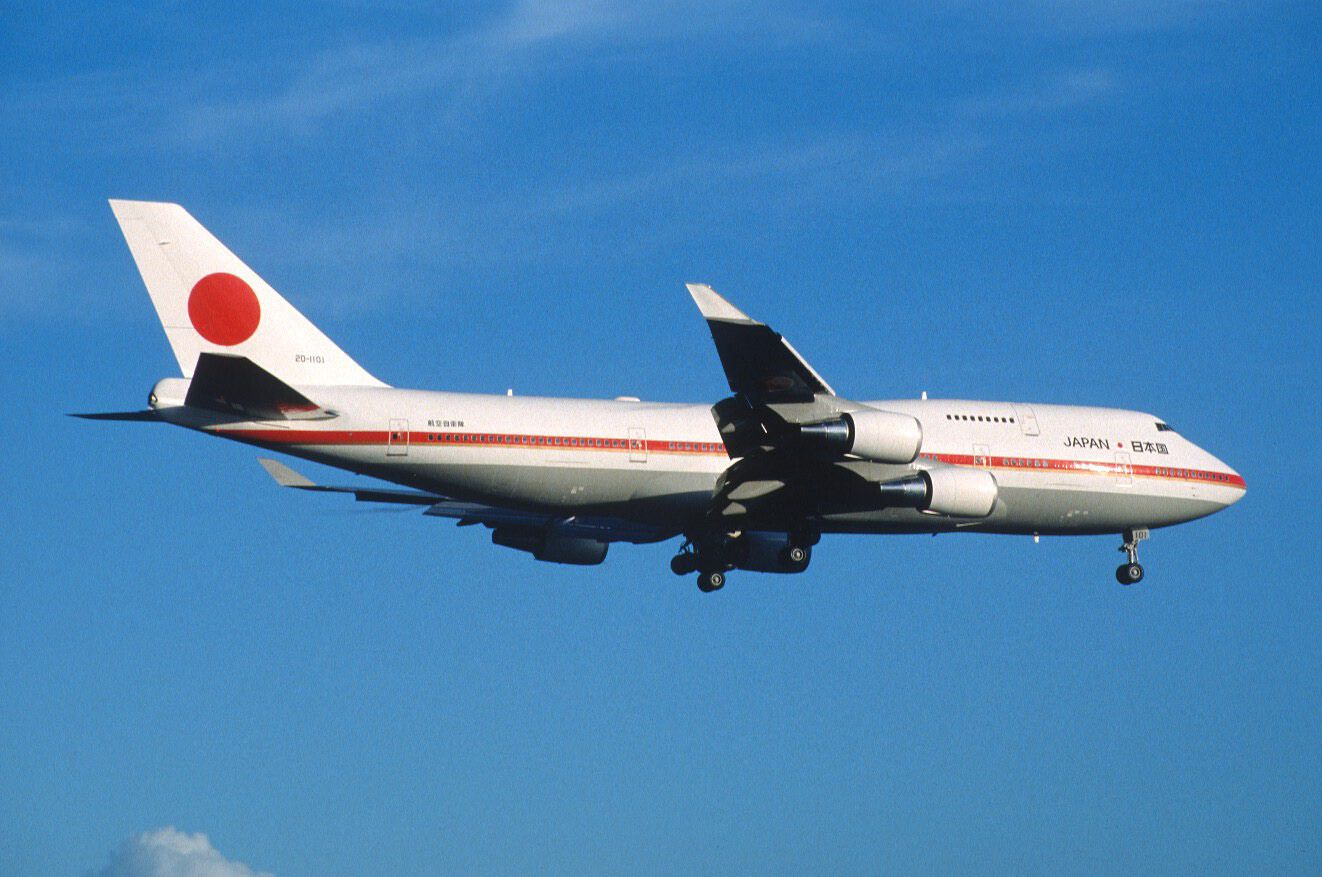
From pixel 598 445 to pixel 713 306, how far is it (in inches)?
218

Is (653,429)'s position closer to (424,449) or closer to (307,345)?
(424,449)

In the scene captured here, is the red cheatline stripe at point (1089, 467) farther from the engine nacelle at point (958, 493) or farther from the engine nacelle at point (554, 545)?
the engine nacelle at point (554, 545)

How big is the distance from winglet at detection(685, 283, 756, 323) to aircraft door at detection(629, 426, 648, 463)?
Answer: 17.6 ft

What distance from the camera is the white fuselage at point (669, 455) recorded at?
3478 centimetres

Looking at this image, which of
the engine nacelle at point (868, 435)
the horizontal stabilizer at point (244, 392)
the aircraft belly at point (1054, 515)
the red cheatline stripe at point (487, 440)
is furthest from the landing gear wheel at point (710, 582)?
the horizontal stabilizer at point (244, 392)

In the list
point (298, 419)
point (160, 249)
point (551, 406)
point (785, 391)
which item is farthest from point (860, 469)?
point (160, 249)

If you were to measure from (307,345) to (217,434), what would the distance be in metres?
3.71

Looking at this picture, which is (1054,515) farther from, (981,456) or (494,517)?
(494,517)

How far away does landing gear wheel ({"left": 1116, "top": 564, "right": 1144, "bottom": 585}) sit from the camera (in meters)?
42.2

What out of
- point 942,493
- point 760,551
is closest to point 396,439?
point 760,551

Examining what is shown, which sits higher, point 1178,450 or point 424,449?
point 1178,450

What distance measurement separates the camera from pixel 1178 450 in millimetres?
42750

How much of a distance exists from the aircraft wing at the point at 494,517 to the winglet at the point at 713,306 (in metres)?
9.35

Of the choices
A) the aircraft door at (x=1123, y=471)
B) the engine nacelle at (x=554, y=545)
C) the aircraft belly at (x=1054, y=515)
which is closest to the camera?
the aircraft belly at (x=1054, y=515)
